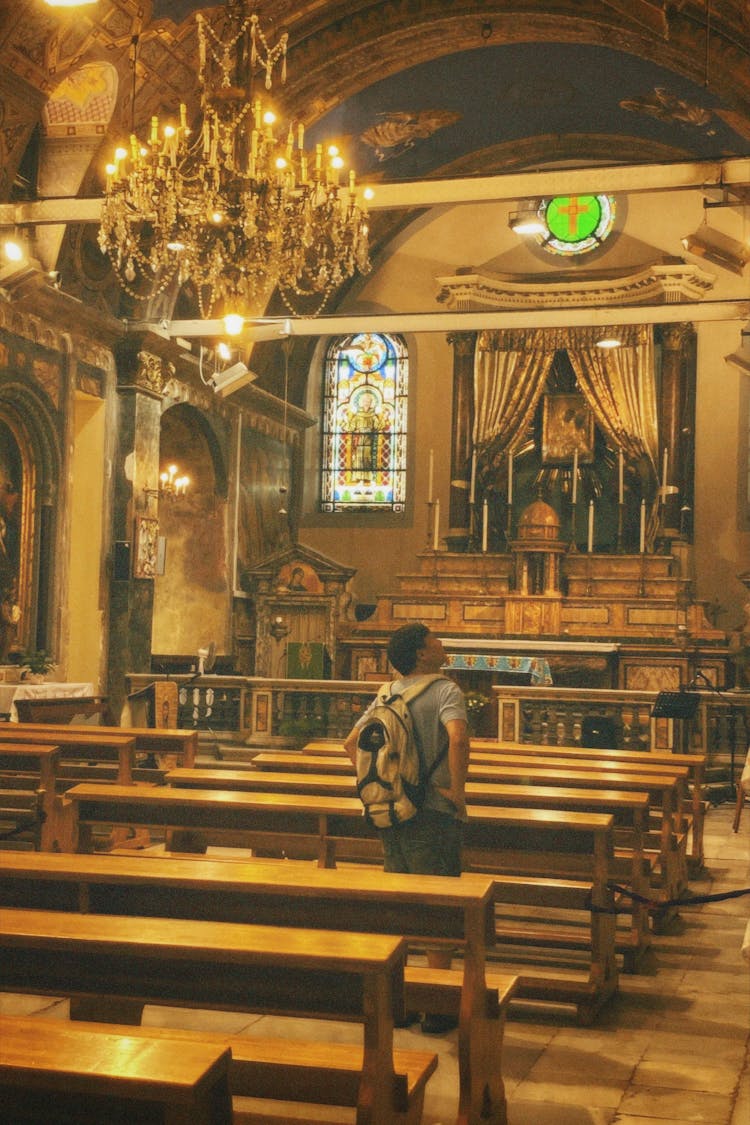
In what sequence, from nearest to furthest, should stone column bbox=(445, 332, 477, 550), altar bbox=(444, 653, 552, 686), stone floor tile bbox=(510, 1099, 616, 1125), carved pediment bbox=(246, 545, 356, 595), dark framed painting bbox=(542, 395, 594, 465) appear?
stone floor tile bbox=(510, 1099, 616, 1125)
altar bbox=(444, 653, 552, 686)
carved pediment bbox=(246, 545, 356, 595)
dark framed painting bbox=(542, 395, 594, 465)
stone column bbox=(445, 332, 477, 550)

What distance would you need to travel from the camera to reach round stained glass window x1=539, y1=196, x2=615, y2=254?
20.7 metres

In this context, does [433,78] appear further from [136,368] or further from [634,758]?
[634,758]

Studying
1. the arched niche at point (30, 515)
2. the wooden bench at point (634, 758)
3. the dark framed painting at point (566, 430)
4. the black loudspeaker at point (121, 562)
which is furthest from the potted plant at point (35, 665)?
the dark framed painting at point (566, 430)

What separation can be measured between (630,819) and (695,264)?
539 inches

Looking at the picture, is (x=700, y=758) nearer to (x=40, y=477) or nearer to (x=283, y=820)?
(x=283, y=820)

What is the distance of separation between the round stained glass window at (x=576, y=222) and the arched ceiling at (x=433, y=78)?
90cm

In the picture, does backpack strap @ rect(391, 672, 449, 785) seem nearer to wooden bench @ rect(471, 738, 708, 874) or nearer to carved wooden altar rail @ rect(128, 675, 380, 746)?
wooden bench @ rect(471, 738, 708, 874)

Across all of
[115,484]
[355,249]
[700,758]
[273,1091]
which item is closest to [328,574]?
[115,484]

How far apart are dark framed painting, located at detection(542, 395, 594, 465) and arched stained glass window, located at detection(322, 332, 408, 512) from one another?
2.93 metres

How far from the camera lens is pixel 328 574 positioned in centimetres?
Answer: 1670

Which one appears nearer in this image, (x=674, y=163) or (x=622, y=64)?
(x=674, y=163)

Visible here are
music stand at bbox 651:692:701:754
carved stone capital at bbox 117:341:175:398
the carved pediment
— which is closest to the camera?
music stand at bbox 651:692:701:754

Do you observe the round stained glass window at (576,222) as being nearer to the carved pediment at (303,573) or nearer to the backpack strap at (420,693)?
the carved pediment at (303,573)

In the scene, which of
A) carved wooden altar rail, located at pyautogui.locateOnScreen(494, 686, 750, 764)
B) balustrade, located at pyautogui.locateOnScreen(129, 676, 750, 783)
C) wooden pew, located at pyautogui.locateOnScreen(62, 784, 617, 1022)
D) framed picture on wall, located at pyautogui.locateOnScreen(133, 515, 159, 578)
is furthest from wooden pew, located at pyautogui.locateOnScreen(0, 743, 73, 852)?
framed picture on wall, located at pyautogui.locateOnScreen(133, 515, 159, 578)
